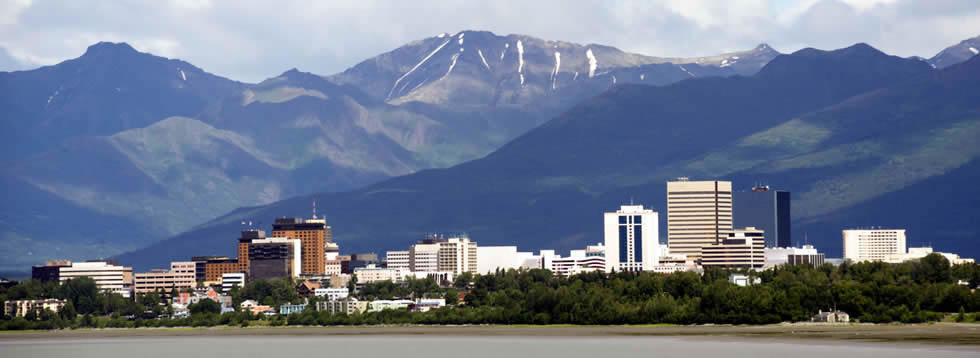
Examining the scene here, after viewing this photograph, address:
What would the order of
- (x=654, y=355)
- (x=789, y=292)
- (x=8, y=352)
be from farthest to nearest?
1. (x=789, y=292)
2. (x=8, y=352)
3. (x=654, y=355)

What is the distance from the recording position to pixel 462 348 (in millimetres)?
158375

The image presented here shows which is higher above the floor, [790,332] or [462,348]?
[790,332]

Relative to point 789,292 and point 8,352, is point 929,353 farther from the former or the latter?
point 8,352

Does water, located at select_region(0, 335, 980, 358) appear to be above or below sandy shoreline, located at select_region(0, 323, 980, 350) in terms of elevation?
below

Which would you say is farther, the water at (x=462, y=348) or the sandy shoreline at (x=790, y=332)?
the sandy shoreline at (x=790, y=332)

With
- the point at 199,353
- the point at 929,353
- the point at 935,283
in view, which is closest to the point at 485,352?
the point at 199,353

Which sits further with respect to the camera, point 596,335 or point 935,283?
point 935,283

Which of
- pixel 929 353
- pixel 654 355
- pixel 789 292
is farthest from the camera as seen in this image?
pixel 789 292

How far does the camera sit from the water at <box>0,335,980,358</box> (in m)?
138

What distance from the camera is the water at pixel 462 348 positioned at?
138 metres

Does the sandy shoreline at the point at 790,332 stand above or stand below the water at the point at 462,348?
above

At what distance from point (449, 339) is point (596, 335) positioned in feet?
50.5

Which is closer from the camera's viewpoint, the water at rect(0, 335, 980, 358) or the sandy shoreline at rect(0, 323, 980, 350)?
the water at rect(0, 335, 980, 358)

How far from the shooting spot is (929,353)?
13038cm
